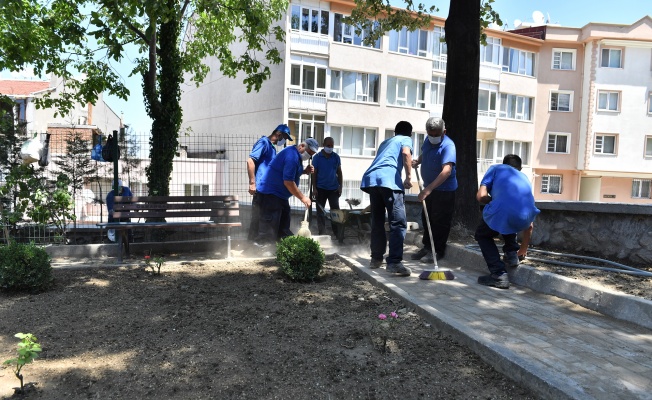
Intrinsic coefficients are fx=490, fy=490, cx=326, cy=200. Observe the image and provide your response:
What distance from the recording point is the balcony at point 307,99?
26625mm

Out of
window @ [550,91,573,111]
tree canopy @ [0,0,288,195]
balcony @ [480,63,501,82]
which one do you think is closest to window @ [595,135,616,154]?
window @ [550,91,573,111]

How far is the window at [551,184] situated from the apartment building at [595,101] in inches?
27.8

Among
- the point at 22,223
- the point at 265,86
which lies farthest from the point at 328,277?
the point at 265,86

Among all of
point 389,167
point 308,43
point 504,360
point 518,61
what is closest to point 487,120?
point 518,61

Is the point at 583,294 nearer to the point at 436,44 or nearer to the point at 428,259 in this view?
the point at 428,259

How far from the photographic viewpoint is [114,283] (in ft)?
18.9

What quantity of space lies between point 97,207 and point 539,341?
905 centimetres

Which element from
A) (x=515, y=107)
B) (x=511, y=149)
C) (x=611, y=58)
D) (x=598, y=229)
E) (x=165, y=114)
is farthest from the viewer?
(x=611, y=58)

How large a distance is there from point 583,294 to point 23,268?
5.73 m

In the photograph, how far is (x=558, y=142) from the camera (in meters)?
36.9

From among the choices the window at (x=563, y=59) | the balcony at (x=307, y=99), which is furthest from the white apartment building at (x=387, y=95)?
the window at (x=563, y=59)

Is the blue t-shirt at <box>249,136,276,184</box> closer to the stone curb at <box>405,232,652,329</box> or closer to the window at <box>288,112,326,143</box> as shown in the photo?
the stone curb at <box>405,232,652,329</box>

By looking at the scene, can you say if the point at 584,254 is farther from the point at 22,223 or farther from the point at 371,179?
the point at 22,223

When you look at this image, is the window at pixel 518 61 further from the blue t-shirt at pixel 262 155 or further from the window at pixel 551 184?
the blue t-shirt at pixel 262 155
